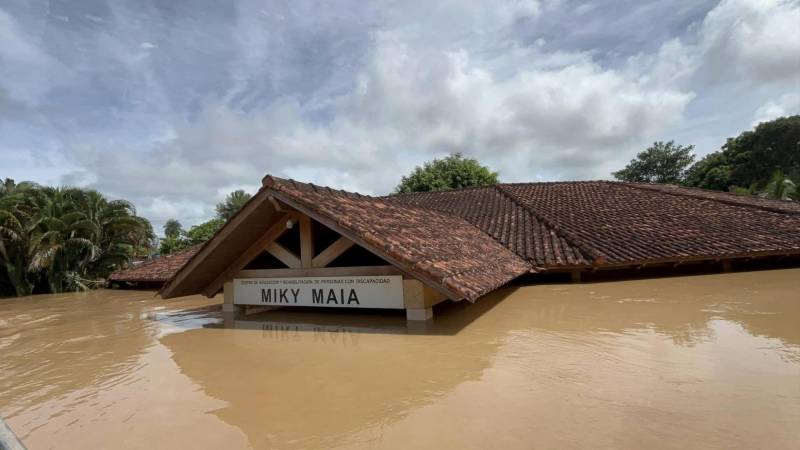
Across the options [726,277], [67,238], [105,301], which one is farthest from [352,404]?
[67,238]

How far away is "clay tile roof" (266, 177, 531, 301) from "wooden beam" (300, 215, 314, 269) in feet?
1.78

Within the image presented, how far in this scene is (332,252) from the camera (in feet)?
24.4

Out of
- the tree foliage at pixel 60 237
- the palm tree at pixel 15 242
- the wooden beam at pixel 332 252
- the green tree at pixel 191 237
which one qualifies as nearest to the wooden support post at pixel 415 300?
the wooden beam at pixel 332 252

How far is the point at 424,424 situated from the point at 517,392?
995mm

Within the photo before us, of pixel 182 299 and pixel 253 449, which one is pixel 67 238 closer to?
pixel 182 299

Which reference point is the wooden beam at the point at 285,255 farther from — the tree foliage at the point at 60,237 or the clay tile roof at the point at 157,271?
the tree foliage at the point at 60,237

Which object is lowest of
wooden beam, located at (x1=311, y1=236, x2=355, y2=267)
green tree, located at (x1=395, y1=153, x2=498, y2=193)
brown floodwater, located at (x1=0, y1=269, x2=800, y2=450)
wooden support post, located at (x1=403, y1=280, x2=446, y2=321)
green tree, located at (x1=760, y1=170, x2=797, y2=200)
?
brown floodwater, located at (x1=0, y1=269, x2=800, y2=450)

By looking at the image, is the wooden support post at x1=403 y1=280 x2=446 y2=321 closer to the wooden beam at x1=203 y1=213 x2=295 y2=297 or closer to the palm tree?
the wooden beam at x1=203 y1=213 x2=295 y2=297

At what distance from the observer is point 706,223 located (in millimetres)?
11211

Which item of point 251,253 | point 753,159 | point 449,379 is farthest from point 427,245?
point 753,159

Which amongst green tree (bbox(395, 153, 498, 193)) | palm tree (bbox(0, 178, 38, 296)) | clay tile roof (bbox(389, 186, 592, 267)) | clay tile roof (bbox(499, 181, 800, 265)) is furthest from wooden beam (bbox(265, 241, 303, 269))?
green tree (bbox(395, 153, 498, 193))

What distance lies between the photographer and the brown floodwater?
3143 millimetres

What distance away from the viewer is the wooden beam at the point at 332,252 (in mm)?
7262

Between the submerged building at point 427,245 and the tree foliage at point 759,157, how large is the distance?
33.2m
